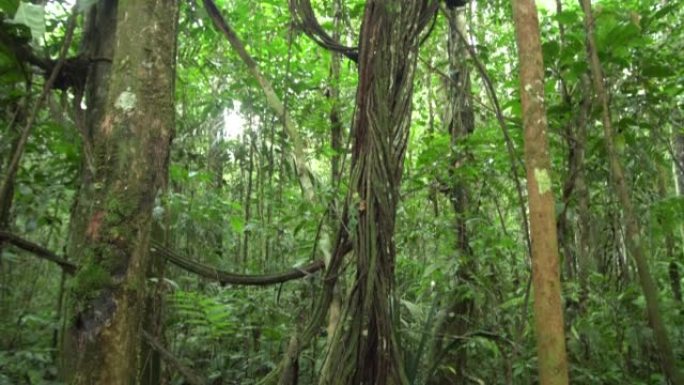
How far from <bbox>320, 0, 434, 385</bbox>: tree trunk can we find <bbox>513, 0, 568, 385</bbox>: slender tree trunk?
711mm

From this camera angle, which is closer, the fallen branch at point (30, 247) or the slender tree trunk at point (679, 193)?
the fallen branch at point (30, 247)

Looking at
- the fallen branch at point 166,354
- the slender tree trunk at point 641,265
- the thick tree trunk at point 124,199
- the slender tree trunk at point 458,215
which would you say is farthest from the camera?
the slender tree trunk at point 458,215

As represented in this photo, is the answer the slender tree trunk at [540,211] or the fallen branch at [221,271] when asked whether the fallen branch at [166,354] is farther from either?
the slender tree trunk at [540,211]

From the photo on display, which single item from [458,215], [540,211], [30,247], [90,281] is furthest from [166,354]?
[458,215]

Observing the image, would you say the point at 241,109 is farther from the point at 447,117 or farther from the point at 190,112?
the point at 447,117

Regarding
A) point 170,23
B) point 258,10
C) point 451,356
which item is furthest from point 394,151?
point 258,10

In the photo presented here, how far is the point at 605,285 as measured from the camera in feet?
13.9

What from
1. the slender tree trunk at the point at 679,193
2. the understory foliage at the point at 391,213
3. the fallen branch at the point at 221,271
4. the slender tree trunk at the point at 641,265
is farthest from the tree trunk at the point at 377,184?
the slender tree trunk at the point at 679,193

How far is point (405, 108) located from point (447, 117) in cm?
205

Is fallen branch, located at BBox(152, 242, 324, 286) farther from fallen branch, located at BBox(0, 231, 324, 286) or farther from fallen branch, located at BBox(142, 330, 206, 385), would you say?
fallen branch, located at BBox(142, 330, 206, 385)

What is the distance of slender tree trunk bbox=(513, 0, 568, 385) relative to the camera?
2006 mm

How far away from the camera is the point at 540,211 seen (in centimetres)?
212

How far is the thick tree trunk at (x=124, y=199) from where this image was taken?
5.44 feet

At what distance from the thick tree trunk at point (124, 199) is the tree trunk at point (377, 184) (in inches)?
40.6
